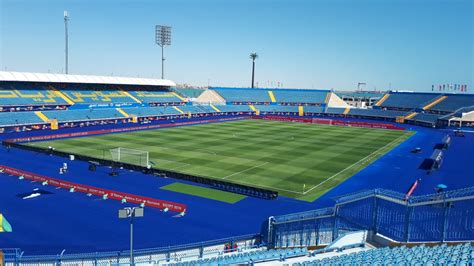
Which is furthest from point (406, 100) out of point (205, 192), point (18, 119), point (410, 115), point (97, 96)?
point (18, 119)

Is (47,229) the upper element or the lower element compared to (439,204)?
lower

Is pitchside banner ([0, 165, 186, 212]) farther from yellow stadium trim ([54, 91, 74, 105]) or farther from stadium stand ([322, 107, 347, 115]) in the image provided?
stadium stand ([322, 107, 347, 115])

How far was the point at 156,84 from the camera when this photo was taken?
10844 cm

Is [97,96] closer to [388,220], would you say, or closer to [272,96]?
[272,96]

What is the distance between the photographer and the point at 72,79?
87250mm

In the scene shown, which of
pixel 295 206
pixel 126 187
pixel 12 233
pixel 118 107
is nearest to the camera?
pixel 12 233

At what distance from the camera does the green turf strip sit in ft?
98.0

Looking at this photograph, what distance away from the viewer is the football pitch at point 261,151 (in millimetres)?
35969

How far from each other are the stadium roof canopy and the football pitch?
3156 cm

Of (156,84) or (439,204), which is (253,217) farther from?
(156,84)

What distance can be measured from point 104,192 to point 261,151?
2487 cm

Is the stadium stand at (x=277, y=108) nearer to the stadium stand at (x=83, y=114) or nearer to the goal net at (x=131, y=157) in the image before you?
the stadium stand at (x=83, y=114)

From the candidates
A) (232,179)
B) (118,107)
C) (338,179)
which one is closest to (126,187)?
(232,179)

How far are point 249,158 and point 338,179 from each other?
40.2ft
